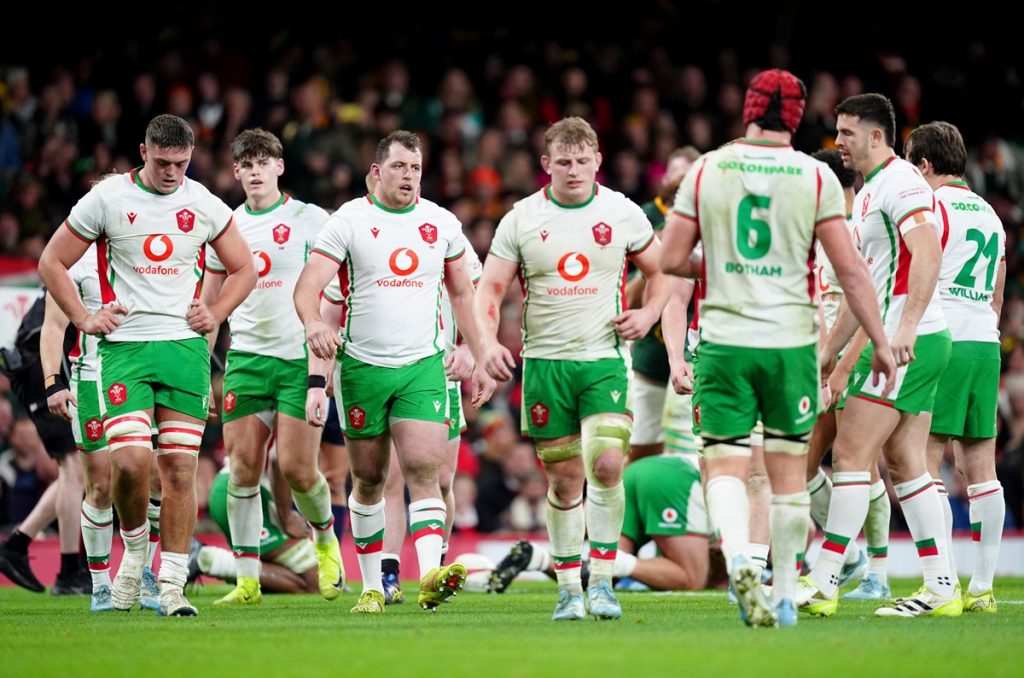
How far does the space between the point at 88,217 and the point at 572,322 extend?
9.58ft

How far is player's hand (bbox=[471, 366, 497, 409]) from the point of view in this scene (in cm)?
877

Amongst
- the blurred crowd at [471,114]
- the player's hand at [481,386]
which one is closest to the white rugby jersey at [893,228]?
the player's hand at [481,386]

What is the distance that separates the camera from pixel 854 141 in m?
8.66

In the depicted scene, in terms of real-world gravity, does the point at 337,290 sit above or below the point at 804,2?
below

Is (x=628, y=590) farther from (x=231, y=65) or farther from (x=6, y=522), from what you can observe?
(x=231, y=65)

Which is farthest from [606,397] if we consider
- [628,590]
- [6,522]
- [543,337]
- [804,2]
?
[804,2]

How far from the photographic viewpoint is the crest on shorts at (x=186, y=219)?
9.15 meters

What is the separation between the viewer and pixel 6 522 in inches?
570

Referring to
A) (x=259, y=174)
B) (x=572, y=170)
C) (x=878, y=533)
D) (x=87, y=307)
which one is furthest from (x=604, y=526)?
(x=87, y=307)

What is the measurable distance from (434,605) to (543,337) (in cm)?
174

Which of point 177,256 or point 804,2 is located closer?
point 177,256

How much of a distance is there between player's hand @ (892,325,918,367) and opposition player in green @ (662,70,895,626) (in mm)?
499

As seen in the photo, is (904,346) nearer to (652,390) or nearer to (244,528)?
(244,528)

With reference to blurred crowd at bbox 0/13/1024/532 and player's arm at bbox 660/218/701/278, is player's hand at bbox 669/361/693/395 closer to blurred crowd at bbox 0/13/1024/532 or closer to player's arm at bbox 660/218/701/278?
player's arm at bbox 660/218/701/278
